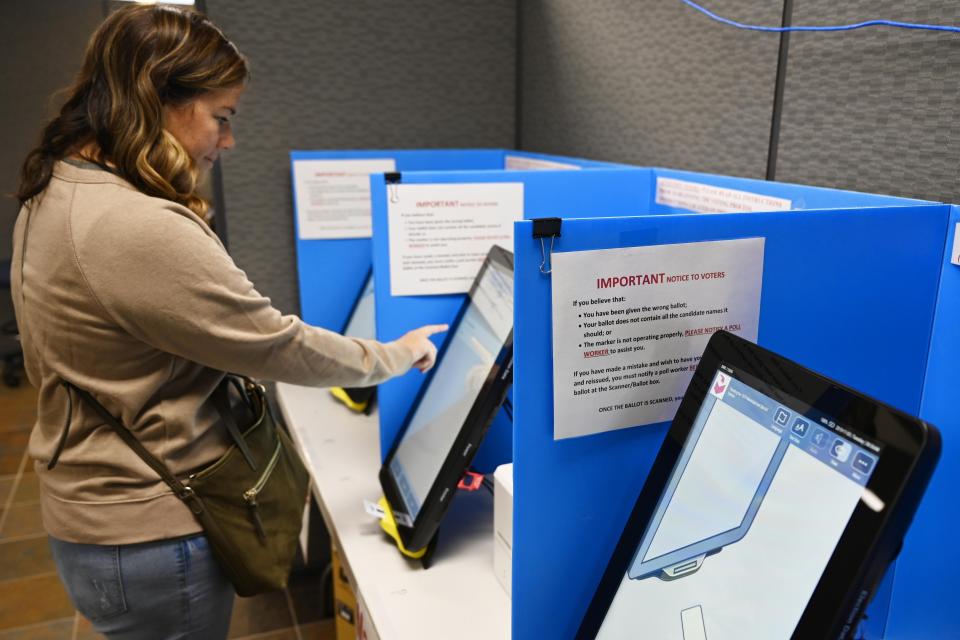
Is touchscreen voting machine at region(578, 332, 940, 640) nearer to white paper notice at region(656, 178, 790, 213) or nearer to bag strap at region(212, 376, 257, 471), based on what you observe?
white paper notice at region(656, 178, 790, 213)

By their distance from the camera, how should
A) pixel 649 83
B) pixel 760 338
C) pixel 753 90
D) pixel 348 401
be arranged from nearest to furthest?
pixel 760 338 → pixel 753 90 → pixel 649 83 → pixel 348 401

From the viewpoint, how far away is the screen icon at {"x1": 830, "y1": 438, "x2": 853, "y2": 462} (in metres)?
0.49

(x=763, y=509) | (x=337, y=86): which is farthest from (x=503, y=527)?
(x=337, y=86)

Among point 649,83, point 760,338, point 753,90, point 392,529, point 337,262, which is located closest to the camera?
point 760,338

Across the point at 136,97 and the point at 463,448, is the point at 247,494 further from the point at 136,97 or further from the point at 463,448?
the point at 136,97

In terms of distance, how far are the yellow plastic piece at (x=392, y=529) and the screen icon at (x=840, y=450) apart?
0.68 metres

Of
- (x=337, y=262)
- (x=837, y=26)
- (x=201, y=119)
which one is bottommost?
(x=337, y=262)

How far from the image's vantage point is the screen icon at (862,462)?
0.47 metres

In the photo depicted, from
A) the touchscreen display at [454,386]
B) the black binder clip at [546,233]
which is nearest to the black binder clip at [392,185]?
the touchscreen display at [454,386]

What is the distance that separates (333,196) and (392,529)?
0.98 meters

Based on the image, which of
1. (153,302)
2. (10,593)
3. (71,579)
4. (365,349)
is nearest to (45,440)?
(71,579)

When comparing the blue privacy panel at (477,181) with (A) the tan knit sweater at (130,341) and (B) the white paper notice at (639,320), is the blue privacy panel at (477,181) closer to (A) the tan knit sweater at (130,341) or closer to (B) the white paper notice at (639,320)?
(A) the tan knit sweater at (130,341)

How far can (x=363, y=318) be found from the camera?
1762 mm

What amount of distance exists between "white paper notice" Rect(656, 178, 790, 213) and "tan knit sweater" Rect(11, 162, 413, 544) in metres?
0.63
